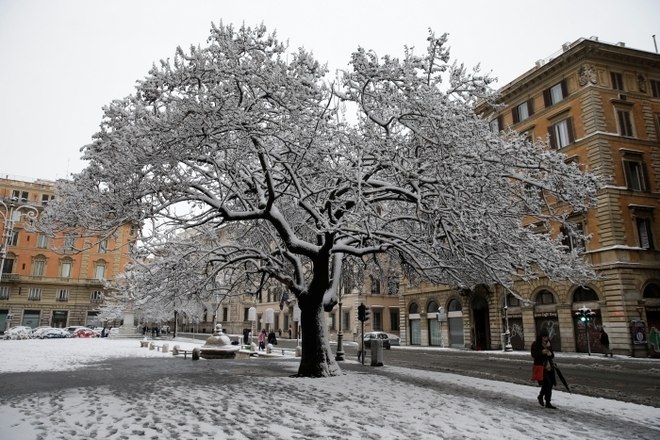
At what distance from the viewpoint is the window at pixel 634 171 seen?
99.0ft

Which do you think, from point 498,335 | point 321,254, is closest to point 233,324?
point 498,335

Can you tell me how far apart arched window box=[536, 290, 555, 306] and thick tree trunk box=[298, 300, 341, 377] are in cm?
2378

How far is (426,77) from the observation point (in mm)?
10445

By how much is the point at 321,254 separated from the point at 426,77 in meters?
5.79

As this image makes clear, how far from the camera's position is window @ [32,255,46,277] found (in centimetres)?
6009

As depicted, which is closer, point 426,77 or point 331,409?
point 331,409

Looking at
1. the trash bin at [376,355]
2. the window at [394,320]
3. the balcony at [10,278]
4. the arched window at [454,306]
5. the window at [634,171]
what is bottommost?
the trash bin at [376,355]

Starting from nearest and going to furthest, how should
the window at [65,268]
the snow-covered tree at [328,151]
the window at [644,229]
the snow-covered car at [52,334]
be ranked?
the snow-covered tree at [328,151], the window at [644,229], the snow-covered car at [52,334], the window at [65,268]

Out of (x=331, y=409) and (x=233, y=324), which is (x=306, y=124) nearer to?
(x=331, y=409)

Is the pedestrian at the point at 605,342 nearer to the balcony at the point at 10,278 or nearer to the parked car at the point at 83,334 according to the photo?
the parked car at the point at 83,334

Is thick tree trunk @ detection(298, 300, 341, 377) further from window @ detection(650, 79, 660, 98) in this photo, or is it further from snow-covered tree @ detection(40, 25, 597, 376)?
window @ detection(650, 79, 660, 98)

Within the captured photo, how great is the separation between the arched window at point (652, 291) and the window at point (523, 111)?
15.1 meters

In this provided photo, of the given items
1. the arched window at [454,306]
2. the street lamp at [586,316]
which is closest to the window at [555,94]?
the street lamp at [586,316]

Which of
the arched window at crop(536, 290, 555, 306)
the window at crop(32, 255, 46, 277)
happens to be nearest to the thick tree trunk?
the arched window at crop(536, 290, 555, 306)
